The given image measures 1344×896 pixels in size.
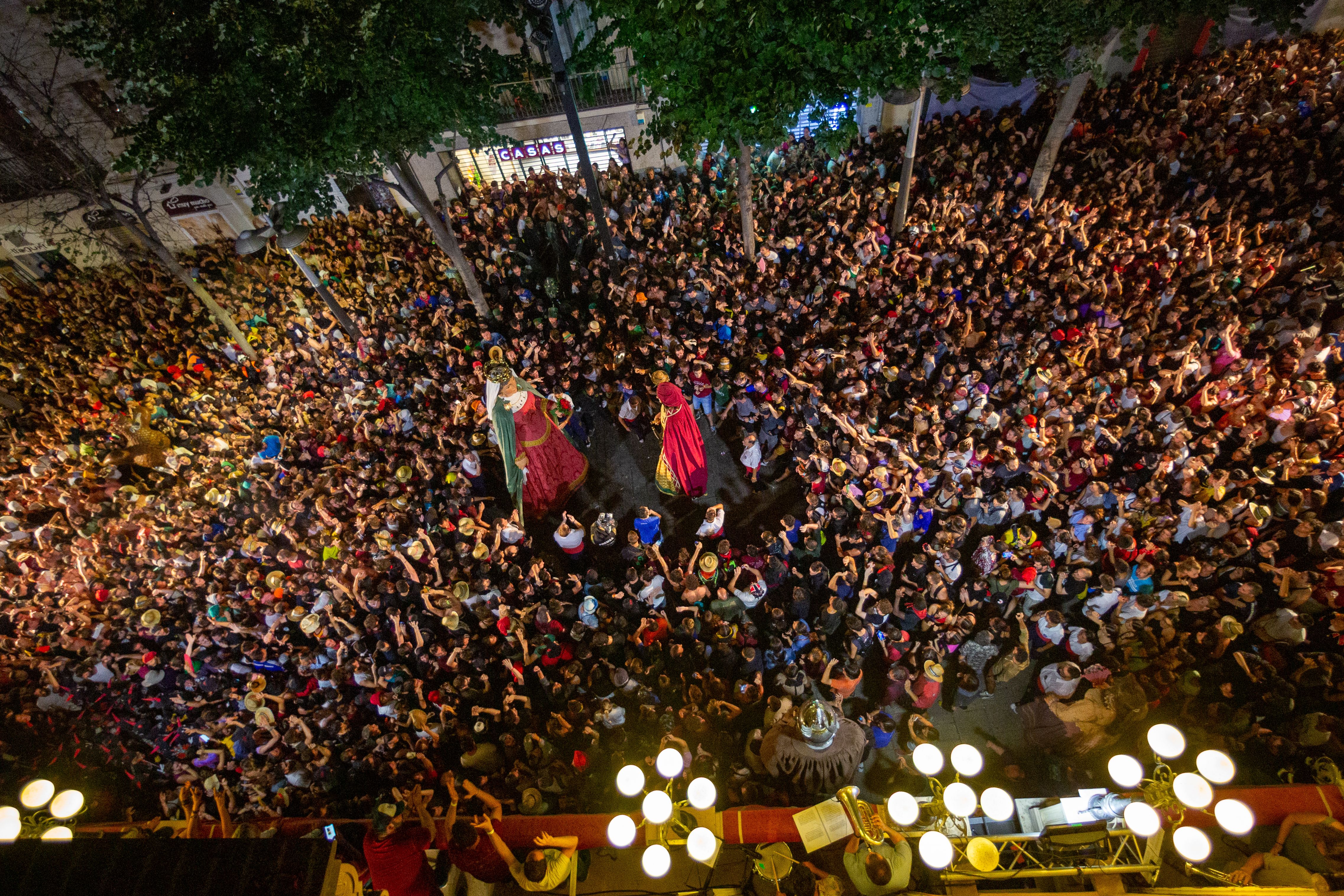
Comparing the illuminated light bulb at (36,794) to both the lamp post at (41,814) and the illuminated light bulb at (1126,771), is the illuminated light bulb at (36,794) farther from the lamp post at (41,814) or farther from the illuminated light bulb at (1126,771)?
the illuminated light bulb at (1126,771)

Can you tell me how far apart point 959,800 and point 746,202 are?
10.7 m

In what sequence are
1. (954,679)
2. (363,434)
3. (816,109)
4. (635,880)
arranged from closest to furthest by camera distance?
(635,880), (954,679), (816,109), (363,434)

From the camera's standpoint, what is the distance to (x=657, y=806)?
3770mm

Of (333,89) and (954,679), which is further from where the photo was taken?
(333,89)

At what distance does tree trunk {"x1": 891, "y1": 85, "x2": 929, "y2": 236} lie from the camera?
430 inches

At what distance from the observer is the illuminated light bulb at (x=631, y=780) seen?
4031 mm

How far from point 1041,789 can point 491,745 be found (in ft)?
Result: 20.0

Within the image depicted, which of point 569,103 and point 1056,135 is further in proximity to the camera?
point 1056,135

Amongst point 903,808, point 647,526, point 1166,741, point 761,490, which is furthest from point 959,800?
point 761,490

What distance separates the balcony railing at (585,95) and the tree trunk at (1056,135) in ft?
33.7

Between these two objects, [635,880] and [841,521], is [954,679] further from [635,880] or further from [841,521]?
[635,880]

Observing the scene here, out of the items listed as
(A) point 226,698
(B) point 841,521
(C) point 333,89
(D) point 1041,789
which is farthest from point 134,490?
(D) point 1041,789

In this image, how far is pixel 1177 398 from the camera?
8609 mm

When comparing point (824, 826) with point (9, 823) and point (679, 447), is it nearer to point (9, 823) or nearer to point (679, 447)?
point (679, 447)
